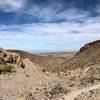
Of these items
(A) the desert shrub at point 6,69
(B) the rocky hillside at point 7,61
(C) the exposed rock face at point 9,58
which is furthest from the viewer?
(C) the exposed rock face at point 9,58

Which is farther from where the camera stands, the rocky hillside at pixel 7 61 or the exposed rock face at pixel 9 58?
the exposed rock face at pixel 9 58

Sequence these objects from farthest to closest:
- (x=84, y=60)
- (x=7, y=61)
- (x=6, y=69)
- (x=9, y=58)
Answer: (x=84, y=60)
(x=9, y=58)
(x=7, y=61)
(x=6, y=69)

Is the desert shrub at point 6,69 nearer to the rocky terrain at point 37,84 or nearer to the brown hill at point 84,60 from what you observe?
the rocky terrain at point 37,84

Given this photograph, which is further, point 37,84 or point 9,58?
point 9,58

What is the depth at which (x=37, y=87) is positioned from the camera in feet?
109

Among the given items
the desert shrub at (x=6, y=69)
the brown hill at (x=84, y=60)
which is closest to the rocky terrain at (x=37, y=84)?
the desert shrub at (x=6, y=69)

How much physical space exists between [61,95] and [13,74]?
10435mm

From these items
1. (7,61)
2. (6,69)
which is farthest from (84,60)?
(6,69)

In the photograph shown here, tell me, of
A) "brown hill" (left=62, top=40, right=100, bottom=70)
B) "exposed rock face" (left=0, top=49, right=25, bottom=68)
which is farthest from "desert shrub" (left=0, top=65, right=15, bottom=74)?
"brown hill" (left=62, top=40, right=100, bottom=70)

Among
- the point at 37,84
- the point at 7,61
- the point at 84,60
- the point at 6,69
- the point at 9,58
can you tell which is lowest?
the point at 37,84

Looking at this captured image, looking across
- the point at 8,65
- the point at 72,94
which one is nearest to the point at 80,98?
the point at 72,94

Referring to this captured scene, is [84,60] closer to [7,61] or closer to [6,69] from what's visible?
[7,61]

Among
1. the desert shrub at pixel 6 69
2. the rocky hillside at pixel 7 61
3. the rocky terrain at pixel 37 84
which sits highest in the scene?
the rocky hillside at pixel 7 61

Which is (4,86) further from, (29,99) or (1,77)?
(29,99)
